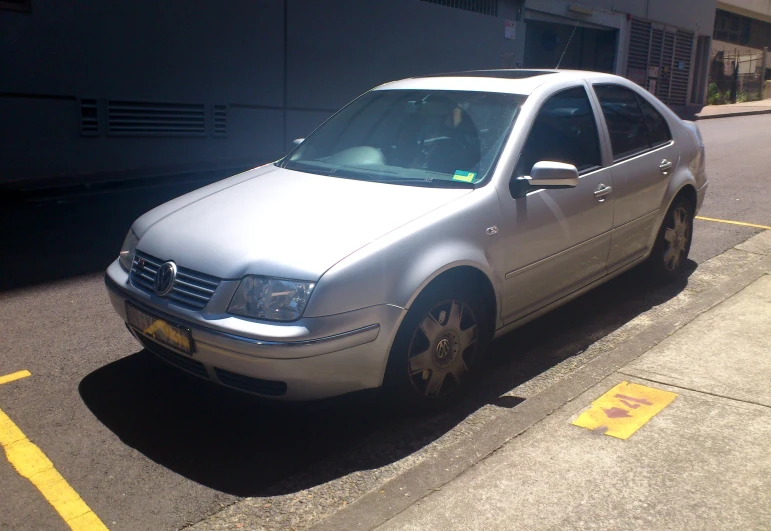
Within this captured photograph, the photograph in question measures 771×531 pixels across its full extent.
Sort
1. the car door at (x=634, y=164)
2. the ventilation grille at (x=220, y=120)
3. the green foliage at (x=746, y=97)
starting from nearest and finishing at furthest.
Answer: the car door at (x=634, y=164) < the ventilation grille at (x=220, y=120) < the green foliage at (x=746, y=97)

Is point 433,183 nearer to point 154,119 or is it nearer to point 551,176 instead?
point 551,176

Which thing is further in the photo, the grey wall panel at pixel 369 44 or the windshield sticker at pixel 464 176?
the grey wall panel at pixel 369 44

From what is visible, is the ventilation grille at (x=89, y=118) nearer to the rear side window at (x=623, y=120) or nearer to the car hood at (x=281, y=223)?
the car hood at (x=281, y=223)

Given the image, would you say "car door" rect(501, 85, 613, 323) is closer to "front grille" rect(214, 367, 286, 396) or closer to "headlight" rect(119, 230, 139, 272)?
"front grille" rect(214, 367, 286, 396)

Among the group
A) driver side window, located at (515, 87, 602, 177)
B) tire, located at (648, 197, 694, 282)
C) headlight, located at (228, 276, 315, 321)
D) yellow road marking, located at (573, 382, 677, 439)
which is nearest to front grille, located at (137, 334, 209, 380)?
headlight, located at (228, 276, 315, 321)

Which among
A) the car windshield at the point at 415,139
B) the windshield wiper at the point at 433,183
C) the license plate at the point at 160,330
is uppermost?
the car windshield at the point at 415,139

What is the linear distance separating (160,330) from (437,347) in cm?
133

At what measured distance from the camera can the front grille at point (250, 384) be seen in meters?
3.45

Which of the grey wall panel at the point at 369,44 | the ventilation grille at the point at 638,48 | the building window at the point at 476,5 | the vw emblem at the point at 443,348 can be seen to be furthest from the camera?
the ventilation grille at the point at 638,48

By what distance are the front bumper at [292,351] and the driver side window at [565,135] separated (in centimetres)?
141

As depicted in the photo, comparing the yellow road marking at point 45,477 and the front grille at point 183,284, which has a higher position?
the front grille at point 183,284

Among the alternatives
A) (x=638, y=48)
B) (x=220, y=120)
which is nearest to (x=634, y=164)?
(x=220, y=120)

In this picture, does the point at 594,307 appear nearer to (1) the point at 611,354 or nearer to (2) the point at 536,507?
(1) the point at 611,354

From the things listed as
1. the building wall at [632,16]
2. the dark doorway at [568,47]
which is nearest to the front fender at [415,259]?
the building wall at [632,16]
